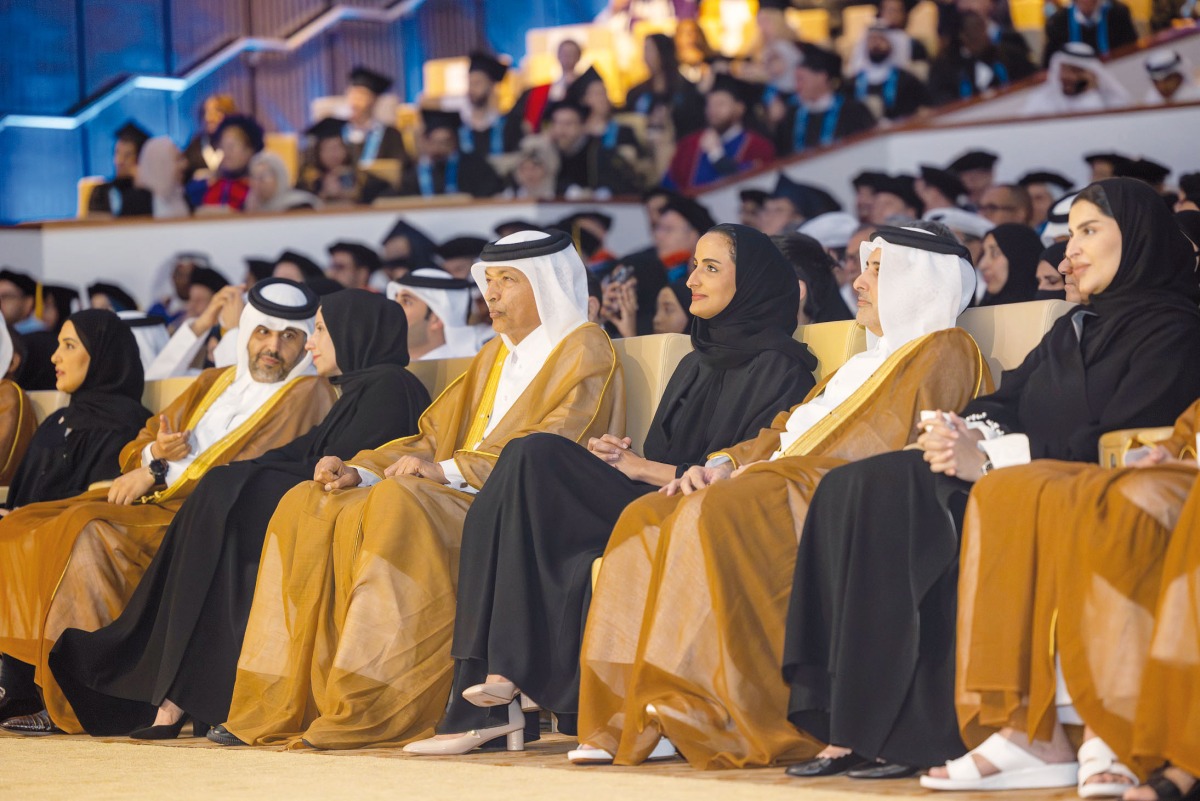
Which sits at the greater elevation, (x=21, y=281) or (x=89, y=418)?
(x=21, y=281)

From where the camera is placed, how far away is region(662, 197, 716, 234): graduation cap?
8070 millimetres

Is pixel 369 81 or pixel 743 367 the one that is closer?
pixel 743 367

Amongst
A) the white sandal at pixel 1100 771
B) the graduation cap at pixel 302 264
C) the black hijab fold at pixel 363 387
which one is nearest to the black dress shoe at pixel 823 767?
the white sandal at pixel 1100 771

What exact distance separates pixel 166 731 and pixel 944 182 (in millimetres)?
4887

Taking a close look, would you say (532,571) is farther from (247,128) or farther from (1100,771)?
(247,128)

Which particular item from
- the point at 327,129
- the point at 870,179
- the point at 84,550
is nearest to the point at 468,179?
the point at 327,129

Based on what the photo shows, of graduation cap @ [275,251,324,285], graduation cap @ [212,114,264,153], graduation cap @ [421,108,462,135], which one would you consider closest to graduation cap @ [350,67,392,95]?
graduation cap @ [212,114,264,153]

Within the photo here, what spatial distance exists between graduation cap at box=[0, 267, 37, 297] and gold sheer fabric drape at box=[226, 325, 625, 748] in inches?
168

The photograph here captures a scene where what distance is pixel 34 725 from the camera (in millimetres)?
4996

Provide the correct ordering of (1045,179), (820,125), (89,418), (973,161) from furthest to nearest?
(820,125), (973,161), (1045,179), (89,418)

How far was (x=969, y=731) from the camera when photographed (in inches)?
122

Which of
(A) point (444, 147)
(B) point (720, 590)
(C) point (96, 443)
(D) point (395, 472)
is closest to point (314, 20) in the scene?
(A) point (444, 147)

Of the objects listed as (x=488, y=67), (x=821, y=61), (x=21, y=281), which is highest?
(x=488, y=67)

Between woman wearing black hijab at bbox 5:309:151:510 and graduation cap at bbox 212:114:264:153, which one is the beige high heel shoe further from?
graduation cap at bbox 212:114:264:153
